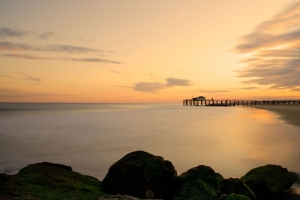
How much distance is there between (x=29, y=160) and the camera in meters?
16.4

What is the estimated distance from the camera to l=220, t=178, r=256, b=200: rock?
7.75 m

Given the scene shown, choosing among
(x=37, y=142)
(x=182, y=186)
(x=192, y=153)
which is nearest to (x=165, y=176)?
(x=182, y=186)

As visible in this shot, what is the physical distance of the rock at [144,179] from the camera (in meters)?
7.52

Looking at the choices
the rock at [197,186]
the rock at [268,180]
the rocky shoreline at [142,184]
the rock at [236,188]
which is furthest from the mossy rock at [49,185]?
the rock at [268,180]

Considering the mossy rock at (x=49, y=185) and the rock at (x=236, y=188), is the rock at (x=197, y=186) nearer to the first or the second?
the rock at (x=236, y=188)

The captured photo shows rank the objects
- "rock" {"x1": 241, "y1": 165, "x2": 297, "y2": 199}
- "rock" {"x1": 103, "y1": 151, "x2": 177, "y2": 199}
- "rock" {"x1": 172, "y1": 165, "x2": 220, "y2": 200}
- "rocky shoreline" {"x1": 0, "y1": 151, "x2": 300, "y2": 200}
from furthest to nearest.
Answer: "rock" {"x1": 241, "y1": 165, "x2": 297, "y2": 199}, "rock" {"x1": 103, "y1": 151, "x2": 177, "y2": 199}, "rock" {"x1": 172, "y1": 165, "x2": 220, "y2": 200}, "rocky shoreline" {"x1": 0, "y1": 151, "x2": 300, "y2": 200}

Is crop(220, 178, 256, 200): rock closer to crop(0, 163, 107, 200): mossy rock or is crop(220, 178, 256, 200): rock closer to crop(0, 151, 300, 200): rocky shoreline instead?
crop(0, 151, 300, 200): rocky shoreline

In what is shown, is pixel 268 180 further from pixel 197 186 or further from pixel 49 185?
pixel 49 185

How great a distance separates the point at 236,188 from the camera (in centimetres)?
782

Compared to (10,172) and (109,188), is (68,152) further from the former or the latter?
(109,188)

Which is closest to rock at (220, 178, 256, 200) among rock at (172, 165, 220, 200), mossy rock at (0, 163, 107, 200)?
rock at (172, 165, 220, 200)

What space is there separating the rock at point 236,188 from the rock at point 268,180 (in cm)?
88

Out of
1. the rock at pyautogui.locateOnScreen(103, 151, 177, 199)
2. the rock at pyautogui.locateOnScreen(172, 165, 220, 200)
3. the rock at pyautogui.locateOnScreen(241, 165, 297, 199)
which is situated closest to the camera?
the rock at pyautogui.locateOnScreen(172, 165, 220, 200)

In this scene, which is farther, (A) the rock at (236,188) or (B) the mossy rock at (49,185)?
(A) the rock at (236,188)
